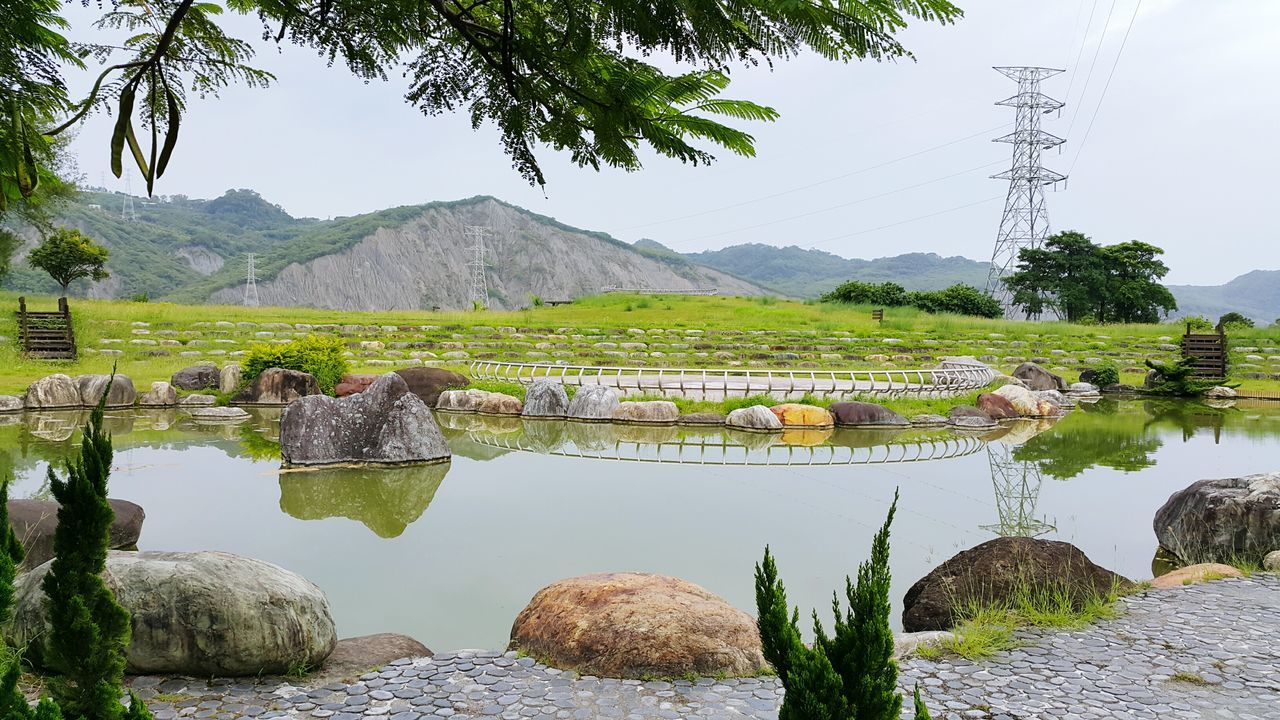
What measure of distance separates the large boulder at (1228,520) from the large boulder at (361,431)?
890cm

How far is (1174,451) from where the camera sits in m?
12.9

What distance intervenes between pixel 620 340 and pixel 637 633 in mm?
25481

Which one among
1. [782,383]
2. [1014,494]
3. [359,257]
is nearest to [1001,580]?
[1014,494]

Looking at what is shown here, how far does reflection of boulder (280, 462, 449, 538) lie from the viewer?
27.2 feet

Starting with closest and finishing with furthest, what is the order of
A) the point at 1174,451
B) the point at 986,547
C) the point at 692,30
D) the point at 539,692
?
the point at 692,30 < the point at 539,692 < the point at 986,547 < the point at 1174,451

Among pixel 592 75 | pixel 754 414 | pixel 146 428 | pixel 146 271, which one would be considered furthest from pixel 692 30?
pixel 146 271

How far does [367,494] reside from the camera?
30.5ft

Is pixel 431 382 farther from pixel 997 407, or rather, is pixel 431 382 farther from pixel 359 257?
pixel 359 257

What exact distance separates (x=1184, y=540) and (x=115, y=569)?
827 centimetres

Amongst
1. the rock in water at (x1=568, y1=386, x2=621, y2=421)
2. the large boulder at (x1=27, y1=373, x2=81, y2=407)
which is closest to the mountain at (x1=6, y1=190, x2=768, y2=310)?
the large boulder at (x1=27, y1=373, x2=81, y2=407)

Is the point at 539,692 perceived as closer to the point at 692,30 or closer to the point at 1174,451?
the point at 692,30

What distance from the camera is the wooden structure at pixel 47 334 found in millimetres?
22438

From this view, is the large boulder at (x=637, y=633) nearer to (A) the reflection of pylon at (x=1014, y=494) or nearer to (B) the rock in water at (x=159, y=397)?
(A) the reflection of pylon at (x=1014, y=494)

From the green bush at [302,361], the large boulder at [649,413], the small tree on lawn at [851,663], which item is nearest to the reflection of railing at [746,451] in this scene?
the large boulder at [649,413]
